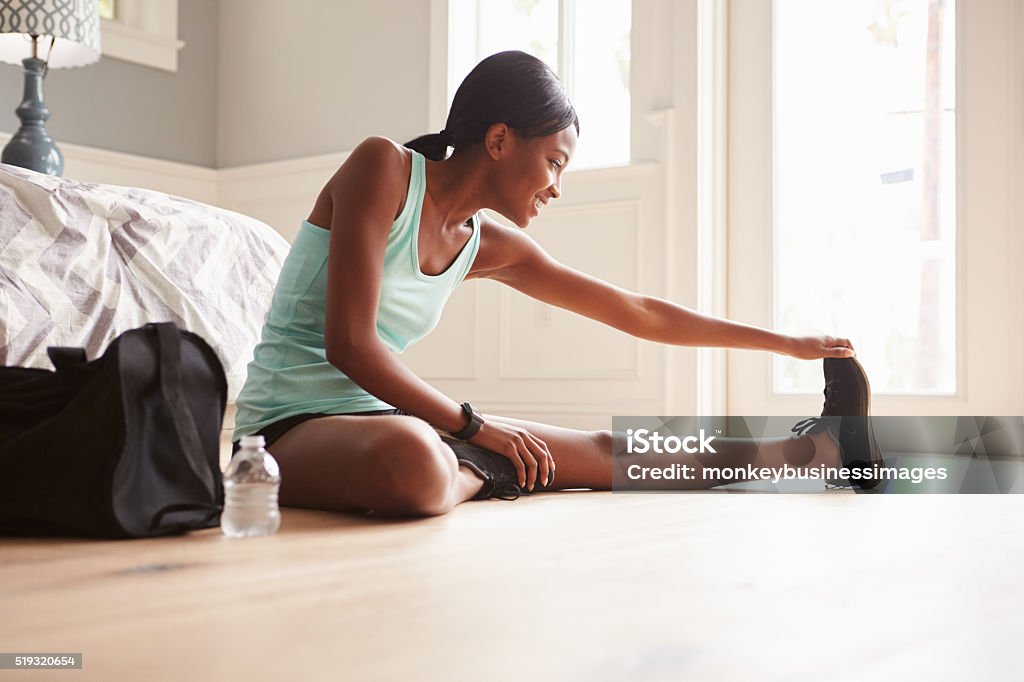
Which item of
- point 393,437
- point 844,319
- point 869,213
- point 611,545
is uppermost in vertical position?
point 869,213

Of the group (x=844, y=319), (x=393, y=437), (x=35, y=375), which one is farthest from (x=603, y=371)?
(x=35, y=375)

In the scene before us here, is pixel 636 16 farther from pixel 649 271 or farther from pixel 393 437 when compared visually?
pixel 393 437

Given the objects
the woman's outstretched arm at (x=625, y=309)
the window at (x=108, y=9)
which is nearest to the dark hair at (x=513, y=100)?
the woman's outstretched arm at (x=625, y=309)

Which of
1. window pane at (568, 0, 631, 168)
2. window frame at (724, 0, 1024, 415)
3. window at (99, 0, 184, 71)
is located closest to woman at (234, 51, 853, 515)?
window frame at (724, 0, 1024, 415)

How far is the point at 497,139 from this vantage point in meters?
1.60

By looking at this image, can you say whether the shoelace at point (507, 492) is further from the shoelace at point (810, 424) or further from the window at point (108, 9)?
the window at point (108, 9)

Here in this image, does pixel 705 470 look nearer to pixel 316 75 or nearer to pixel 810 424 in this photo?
pixel 810 424

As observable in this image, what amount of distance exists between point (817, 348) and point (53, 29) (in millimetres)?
2353

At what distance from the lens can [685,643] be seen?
2.43ft

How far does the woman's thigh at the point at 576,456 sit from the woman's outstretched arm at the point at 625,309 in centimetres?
22

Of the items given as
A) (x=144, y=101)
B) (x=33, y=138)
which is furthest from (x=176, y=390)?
(x=144, y=101)

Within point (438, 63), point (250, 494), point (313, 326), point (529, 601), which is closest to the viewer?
point (529, 601)

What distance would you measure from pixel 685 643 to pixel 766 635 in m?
0.07
